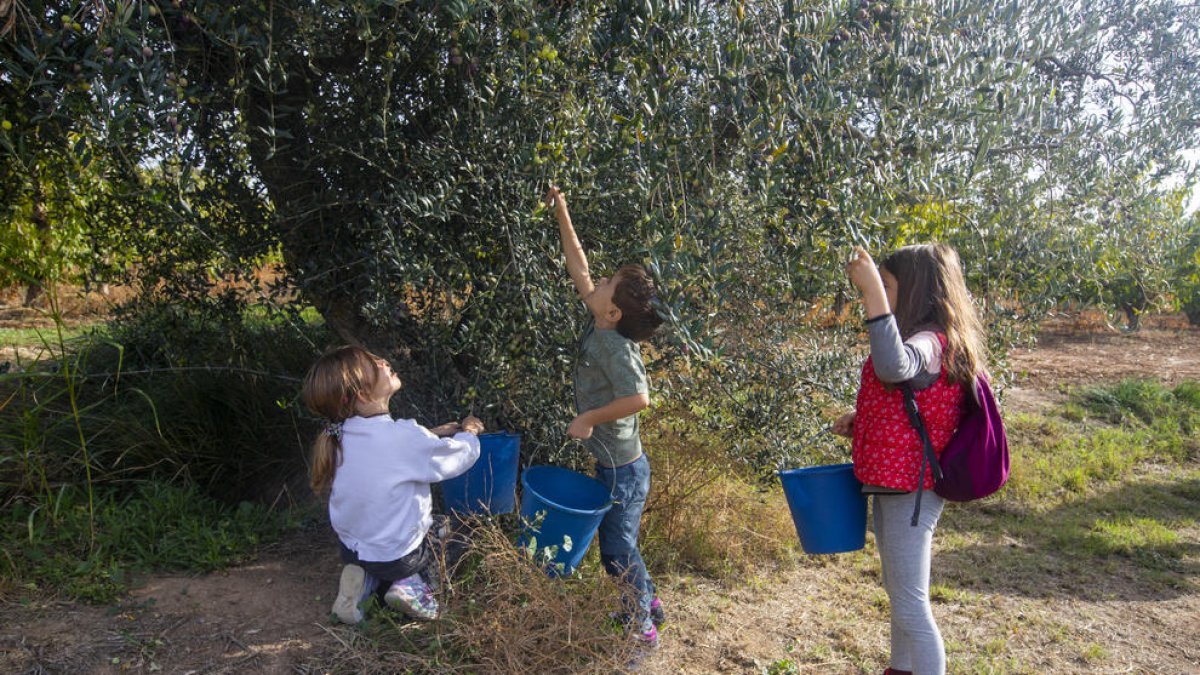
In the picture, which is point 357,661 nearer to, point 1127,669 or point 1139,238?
point 1127,669

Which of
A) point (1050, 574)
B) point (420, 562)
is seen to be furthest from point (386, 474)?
point (1050, 574)

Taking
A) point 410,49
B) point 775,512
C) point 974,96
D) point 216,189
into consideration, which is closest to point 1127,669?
point 775,512

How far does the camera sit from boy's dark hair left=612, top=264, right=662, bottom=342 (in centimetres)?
292

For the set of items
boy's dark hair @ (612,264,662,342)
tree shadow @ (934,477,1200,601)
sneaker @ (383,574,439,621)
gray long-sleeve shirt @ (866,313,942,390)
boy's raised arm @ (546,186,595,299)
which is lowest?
tree shadow @ (934,477,1200,601)

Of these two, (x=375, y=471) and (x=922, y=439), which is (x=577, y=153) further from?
(x=922, y=439)

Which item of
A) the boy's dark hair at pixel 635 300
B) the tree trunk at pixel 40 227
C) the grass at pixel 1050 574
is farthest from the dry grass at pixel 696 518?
the tree trunk at pixel 40 227

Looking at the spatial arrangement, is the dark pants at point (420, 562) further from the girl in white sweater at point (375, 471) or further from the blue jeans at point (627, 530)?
the blue jeans at point (627, 530)

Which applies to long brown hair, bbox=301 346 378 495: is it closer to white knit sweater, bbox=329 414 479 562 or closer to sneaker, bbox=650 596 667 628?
white knit sweater, bbox=329 414 479 562

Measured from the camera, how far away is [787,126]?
2.87m

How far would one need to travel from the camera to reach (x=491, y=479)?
3.13m

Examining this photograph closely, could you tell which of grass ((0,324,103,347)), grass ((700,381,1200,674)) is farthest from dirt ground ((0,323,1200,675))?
grass ((0,324,103,347))

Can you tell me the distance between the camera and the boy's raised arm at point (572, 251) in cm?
300

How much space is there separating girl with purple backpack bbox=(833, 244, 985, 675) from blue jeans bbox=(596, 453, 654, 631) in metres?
0.81

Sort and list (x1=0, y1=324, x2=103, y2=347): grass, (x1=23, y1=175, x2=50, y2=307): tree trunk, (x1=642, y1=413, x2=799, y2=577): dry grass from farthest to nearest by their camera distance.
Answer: (x1=0, y1=324, x2=103, y2=347): grass
(x1=642, y1=413, x2=799, y2=577): dry grass
(x1=23, y1=175, x2=50, y2=307): tree trunk
